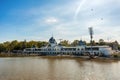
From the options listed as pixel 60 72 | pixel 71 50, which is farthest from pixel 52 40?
pixel 60 72

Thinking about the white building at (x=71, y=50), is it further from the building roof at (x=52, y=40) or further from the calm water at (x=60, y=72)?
the calm water at (x=60, y=72)

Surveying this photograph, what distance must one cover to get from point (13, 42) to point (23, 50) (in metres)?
9.56

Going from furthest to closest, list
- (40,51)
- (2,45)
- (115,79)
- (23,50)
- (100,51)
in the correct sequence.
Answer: (2,45) → (23,50) → (40,51) → (100,51) → (115,79)

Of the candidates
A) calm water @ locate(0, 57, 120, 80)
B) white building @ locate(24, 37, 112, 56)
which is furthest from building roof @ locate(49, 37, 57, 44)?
calm water @ locate(0, 57, 120, 80)

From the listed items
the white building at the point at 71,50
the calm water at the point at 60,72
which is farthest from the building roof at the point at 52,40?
the calm water at the point at 60,72

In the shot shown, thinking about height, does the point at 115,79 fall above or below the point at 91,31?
below

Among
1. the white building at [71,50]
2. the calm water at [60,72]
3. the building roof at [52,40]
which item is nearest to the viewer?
the calm water at [60,72]

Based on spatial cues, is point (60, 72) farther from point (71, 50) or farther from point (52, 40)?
point (52, 40)

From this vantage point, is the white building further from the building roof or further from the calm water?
the calm water

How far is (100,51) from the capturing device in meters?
74.5

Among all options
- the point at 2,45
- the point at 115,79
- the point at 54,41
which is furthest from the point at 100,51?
the point at 2,45

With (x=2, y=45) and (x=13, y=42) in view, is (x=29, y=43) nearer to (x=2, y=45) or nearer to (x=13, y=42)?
(x=13, y=42)

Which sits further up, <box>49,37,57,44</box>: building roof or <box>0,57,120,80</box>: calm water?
<box>49,37,57,44</box>: building roof

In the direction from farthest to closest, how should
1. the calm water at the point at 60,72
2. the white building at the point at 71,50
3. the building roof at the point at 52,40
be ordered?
the building roof at the point at 52,40 < the white building at the point at 71,50 < the calm water at the point at 60,72
